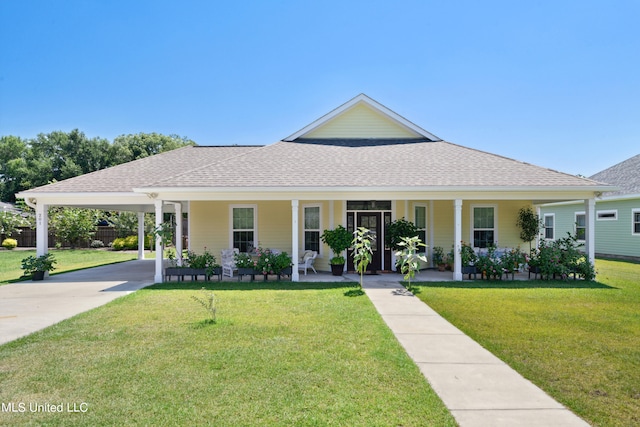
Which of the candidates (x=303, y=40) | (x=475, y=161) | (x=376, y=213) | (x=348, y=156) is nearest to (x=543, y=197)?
(x=475, y=161)

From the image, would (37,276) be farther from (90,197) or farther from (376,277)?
(376,277)

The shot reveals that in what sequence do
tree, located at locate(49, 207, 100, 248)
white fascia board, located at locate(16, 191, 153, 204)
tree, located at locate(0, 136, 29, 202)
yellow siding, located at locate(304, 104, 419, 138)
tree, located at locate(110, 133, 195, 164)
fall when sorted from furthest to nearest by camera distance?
tree, located at locate(0, 136, 29, 202) < tree, located at locate(110, 133, 195, 164) < tree, located at locate(49, 207, 100, 248) < yellow siding, located at locate(304, 104, 419, 138) < white fascia board, located at locate(16, 191, 153, 204)

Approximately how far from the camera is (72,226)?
2509cm

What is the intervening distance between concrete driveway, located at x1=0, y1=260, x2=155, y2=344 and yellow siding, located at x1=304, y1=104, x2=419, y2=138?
31.0ft

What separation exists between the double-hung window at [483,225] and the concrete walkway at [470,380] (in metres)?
7.81

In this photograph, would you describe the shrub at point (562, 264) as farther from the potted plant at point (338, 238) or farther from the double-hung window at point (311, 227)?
the double-hung window at point (311, 227)

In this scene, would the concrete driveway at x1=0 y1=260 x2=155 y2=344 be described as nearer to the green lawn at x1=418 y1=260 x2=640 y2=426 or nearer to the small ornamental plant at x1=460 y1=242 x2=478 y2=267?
the green lawn at x1=418 y1=260 x2=640 y2=426

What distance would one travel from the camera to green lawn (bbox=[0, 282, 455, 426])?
11.3ft

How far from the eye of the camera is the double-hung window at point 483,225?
45.2 feet

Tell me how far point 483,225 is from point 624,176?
507 inches

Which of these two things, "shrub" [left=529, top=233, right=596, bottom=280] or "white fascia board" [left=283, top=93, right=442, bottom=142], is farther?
"white fascia board" [left=283, top=93, right=442, bottom=142]

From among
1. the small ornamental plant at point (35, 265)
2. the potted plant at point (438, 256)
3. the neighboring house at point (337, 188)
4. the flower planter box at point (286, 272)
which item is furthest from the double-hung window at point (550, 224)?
the small ornamental plant at point (35, 265)

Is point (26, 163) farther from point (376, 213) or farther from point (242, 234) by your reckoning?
point (376, 213)

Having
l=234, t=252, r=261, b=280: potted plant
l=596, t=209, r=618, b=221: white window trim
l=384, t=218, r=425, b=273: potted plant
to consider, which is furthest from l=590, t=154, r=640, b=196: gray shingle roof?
l=234, t=252, r=261, b=280: potted plant
